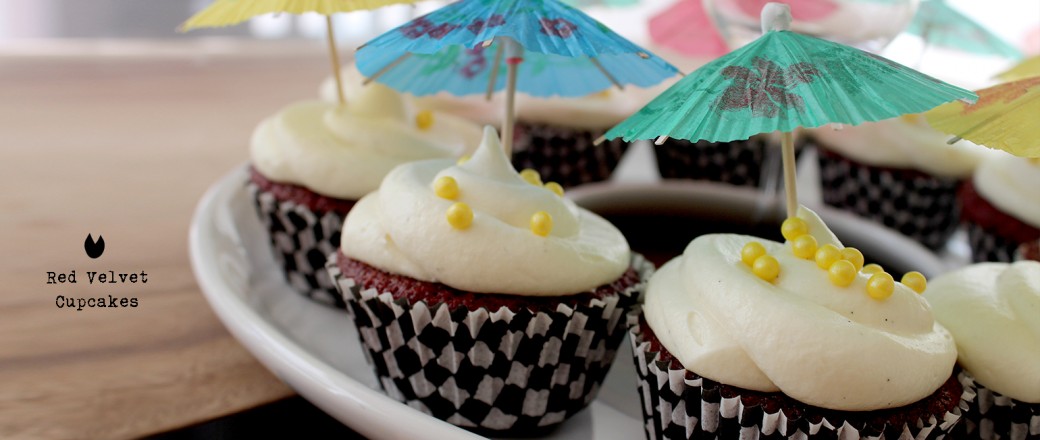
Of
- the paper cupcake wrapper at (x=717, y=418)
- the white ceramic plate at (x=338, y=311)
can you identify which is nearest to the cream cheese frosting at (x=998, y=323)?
the paper cupcake wrapper at (x=717, y=418)

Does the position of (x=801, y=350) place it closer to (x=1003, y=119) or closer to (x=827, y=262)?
(x=827, y=262)

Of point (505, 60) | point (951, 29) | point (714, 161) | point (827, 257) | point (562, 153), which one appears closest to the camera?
point (827, 257)

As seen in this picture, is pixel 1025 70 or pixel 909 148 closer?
pixel 1025 70

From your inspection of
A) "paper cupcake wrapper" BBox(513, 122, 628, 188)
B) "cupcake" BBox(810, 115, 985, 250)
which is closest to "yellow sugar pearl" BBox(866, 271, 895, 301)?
"cupcake" BBox(810, 115, 985, 250)

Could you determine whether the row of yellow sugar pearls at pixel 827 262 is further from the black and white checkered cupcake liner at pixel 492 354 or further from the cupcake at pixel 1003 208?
the cupcake at pixel 1003 208

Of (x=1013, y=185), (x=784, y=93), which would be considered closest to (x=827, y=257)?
(x=784, y=93)

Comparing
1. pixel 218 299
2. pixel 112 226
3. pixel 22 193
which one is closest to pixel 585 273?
pixel 218 299
